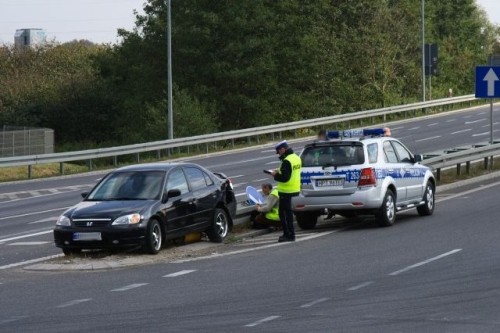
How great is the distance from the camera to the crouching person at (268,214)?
68.3ft

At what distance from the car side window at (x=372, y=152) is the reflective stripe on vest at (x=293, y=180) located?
1932mm

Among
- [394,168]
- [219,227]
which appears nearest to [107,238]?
[219,227]

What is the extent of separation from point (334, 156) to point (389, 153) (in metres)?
1.42

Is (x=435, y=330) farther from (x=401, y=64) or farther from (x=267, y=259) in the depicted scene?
(x=401, y=64)

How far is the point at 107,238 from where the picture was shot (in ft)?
55.8

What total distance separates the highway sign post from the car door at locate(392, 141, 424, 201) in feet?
29.8

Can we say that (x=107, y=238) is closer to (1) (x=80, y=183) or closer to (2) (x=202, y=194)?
(2) (x=202, y=194)

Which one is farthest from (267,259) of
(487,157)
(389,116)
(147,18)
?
(147,18)

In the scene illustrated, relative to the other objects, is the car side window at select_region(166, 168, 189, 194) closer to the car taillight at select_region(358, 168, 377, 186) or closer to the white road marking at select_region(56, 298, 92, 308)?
the car taillight at select_region(358, 168, 377, 186)

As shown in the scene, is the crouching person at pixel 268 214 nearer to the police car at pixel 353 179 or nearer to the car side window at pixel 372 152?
the police car at pixel 353 179


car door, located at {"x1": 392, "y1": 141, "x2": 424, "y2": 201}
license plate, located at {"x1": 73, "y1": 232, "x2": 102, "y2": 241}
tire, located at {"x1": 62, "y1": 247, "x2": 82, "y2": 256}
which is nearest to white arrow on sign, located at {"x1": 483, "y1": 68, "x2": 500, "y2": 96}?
car door, located at {"x1": 392, "y1": 141, "x2": 424, "y2": 201}

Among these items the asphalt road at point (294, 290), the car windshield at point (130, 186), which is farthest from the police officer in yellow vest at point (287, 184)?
the car windshield at point (130, 186)

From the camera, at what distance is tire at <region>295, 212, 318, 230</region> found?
70.1ft

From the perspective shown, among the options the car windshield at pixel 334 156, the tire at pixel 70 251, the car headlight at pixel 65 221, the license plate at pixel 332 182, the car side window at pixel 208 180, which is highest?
the car windshield at pixel 334 156
